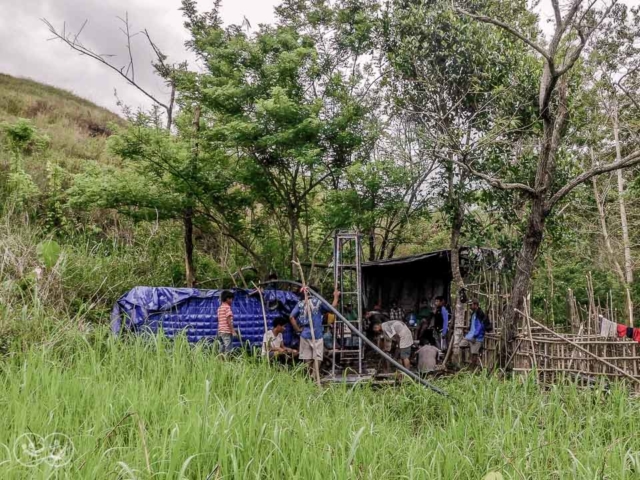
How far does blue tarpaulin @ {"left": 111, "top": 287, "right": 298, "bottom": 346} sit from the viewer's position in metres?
7.00

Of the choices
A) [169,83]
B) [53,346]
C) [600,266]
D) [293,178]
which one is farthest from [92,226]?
[600,266]

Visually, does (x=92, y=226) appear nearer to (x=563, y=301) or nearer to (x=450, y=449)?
(x=450, y=449)

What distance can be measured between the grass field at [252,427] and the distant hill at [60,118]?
10.8 metres

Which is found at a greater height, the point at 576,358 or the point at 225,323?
the point at 225,323

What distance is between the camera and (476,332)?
7820 mm

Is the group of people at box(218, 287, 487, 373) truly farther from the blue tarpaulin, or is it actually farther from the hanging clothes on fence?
the hanging clothes on fence

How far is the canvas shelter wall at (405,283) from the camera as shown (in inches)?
422

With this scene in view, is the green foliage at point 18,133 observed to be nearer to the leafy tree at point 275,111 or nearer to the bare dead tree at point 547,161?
the leafy tree at point 275,111

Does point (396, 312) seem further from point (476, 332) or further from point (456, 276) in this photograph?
point (476, 332)

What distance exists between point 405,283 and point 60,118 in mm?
16655

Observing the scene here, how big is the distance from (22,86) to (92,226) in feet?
57.6

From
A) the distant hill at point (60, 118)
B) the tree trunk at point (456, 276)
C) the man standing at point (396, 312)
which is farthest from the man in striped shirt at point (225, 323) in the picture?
the distant hill at point (60, 118)

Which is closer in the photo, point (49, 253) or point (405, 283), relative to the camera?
point (49, 253)

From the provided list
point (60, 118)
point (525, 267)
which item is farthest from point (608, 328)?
point (60, 118)
